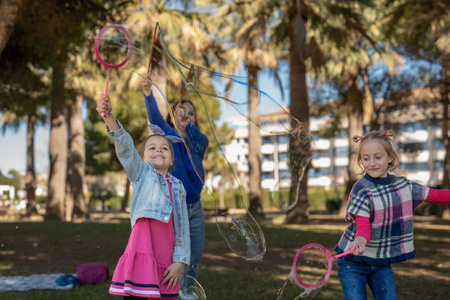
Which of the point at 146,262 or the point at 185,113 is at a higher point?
the point at 185,113

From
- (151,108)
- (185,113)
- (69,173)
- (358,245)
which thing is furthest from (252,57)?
(358,245)

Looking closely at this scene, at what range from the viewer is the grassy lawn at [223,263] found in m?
5.32

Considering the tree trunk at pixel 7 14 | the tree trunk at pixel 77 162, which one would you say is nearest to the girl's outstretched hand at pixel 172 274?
the tree trunk at pixel 7 14

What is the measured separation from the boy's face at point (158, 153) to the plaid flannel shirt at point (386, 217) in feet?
3.35

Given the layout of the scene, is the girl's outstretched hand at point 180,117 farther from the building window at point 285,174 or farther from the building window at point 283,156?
the building window at point 285,174

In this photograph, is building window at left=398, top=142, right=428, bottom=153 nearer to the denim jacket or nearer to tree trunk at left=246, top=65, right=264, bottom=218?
tree trunk at left=246, top=65, right=264, bottom=218

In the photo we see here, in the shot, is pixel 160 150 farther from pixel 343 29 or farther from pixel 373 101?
pixel 373 101

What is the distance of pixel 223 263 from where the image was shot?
783cm

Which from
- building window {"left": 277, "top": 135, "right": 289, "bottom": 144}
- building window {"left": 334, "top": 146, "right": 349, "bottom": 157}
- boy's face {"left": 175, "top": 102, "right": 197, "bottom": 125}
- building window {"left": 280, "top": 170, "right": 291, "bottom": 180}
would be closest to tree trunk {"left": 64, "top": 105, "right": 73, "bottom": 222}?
building window {"left": 280, "top": 170, "right": 291, "bottom": 180}

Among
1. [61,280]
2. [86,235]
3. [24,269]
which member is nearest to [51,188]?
[86,235]

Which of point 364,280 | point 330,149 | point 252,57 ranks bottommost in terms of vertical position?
point 364,280

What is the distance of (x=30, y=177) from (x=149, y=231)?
25.6m

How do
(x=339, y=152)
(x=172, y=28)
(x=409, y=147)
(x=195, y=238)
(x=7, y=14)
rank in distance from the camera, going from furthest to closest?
(x=339, y=152) → (x=409, y=147) → (x=172, y=28) → (x=7, y=14) → (x=195, y=238)

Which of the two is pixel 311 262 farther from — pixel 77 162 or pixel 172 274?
pixel 77 162
